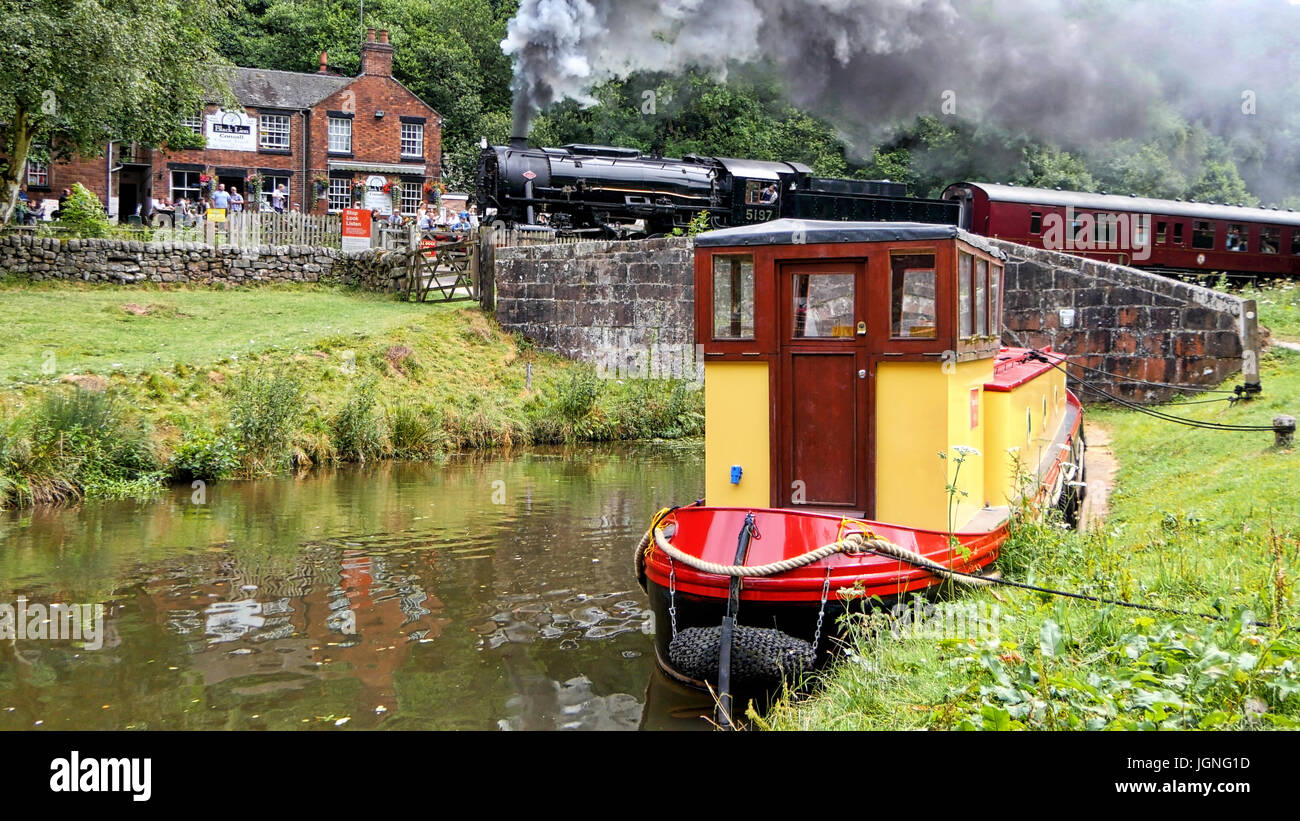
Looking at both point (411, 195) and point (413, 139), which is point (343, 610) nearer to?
point (411, 195)

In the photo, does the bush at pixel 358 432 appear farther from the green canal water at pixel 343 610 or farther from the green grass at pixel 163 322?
the green grass at pixel 163 322

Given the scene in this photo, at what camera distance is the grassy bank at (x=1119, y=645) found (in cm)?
390

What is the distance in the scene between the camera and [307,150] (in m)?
37.5

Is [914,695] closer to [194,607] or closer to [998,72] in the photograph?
[194,607]

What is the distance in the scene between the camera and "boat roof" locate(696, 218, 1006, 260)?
6.43 m

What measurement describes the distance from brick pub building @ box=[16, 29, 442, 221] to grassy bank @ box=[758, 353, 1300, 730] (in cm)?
3312

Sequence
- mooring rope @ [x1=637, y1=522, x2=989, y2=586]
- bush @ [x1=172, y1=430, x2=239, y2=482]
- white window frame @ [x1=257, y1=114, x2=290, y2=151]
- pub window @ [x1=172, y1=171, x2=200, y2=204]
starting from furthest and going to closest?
white window frame @ [x1=257, y1=114, x2=290, y2=151] < pub window @ [x1=172, y1=171, x2=200, y2=204] < bush @ [x1=172, y1=430, x2=239, y2=482] < mooring rope @ [x1=637, y1=522, x2=989, y2=586]

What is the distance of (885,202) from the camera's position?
87.0 feet

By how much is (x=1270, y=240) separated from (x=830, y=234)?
77.3 ft

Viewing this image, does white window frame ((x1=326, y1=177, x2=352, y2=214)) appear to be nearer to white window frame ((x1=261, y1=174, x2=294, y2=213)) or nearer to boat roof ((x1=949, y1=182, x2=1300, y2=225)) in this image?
white window frame ((x1=261, y1=174, x2=294, y2=213))

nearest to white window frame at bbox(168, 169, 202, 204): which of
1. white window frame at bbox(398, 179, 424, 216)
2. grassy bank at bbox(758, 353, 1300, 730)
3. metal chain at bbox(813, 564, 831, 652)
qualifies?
white window frame at bbox(398, 179, 424, 216)

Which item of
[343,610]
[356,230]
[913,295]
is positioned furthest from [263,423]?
[356,230]
